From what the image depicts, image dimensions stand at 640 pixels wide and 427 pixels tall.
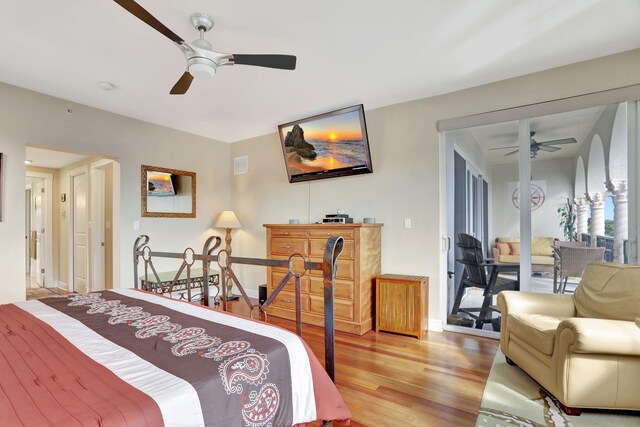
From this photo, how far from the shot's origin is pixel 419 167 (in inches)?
138

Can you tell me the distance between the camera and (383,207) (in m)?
3.72

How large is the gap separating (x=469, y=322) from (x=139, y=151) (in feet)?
14.5

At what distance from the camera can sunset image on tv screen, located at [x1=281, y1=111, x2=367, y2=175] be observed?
12.1 feet

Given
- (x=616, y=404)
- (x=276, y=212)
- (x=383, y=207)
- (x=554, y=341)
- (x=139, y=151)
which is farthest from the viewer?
(x=276, y=212)

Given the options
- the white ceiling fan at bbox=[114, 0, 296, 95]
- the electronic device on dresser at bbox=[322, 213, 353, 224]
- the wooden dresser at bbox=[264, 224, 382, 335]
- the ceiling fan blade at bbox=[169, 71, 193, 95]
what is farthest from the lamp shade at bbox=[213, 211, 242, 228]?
the white ceiling fan at bbox=[114, 0, 296, 95]

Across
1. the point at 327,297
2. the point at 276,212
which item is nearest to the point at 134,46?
the point at 327,297

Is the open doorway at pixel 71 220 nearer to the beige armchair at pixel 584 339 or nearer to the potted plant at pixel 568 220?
the beige armchair at pixel 584 339

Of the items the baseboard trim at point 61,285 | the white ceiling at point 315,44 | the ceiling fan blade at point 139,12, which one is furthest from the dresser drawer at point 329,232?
the baseboard trim at point 61,285

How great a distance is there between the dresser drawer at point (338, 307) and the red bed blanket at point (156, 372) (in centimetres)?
198

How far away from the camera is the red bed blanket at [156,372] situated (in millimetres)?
822

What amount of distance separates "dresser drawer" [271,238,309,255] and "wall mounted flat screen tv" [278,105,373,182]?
0.90m

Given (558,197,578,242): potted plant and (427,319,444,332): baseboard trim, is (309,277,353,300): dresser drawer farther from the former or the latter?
(558,197,578,242): potted plant

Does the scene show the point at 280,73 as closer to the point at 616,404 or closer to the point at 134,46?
the point at 134,46

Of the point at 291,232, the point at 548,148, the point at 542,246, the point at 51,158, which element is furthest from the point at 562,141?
the point at 51,158
